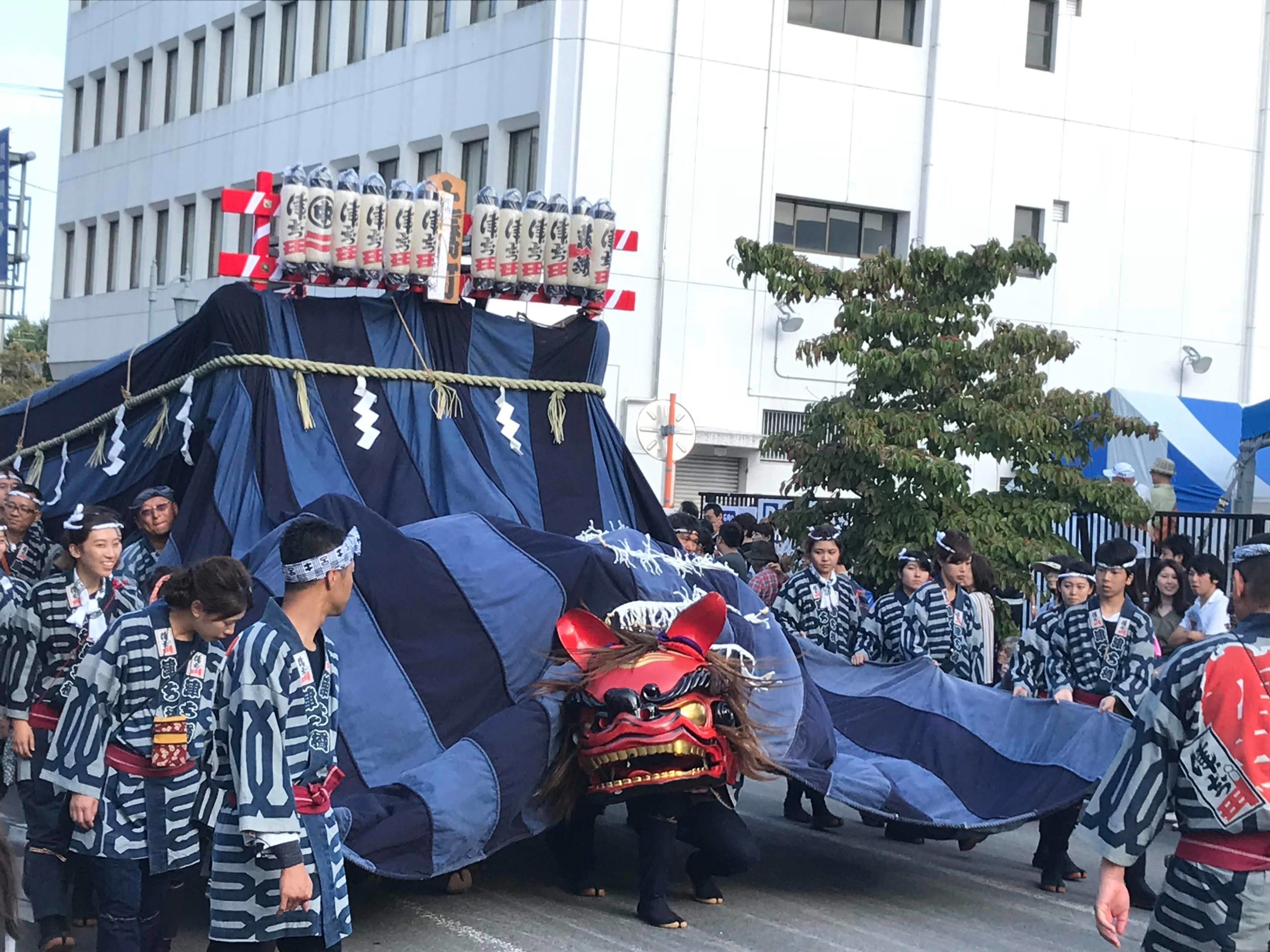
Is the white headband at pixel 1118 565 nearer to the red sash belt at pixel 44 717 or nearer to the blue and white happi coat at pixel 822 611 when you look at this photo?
the blue and white happi coat at pixel 822 611

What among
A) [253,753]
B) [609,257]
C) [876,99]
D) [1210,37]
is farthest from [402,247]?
[1210,37]

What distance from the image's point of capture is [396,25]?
2619 centimetres

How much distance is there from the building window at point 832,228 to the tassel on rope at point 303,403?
14.9 meters

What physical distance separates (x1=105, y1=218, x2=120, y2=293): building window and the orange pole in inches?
771

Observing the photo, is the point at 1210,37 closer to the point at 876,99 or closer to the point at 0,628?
the point at 876,99

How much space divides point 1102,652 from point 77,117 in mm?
34473

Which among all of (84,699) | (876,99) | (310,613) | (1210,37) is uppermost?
(1210,37)

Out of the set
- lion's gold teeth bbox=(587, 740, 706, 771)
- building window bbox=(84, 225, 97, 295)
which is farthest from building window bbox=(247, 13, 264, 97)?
lion's gold teeth bbox=(587, 740, 706, 771)

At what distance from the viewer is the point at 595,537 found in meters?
8.38

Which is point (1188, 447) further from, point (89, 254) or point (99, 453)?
point (89, 254)

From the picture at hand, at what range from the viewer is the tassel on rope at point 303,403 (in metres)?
8.72

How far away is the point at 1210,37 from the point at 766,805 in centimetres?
1902

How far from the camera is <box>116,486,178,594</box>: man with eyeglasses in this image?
27.5 ft

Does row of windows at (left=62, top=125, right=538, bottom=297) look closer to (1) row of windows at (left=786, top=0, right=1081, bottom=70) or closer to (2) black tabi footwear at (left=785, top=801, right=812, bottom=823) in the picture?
(1) row of windows at (left=786, top=0, right=1081, bottom=70)
